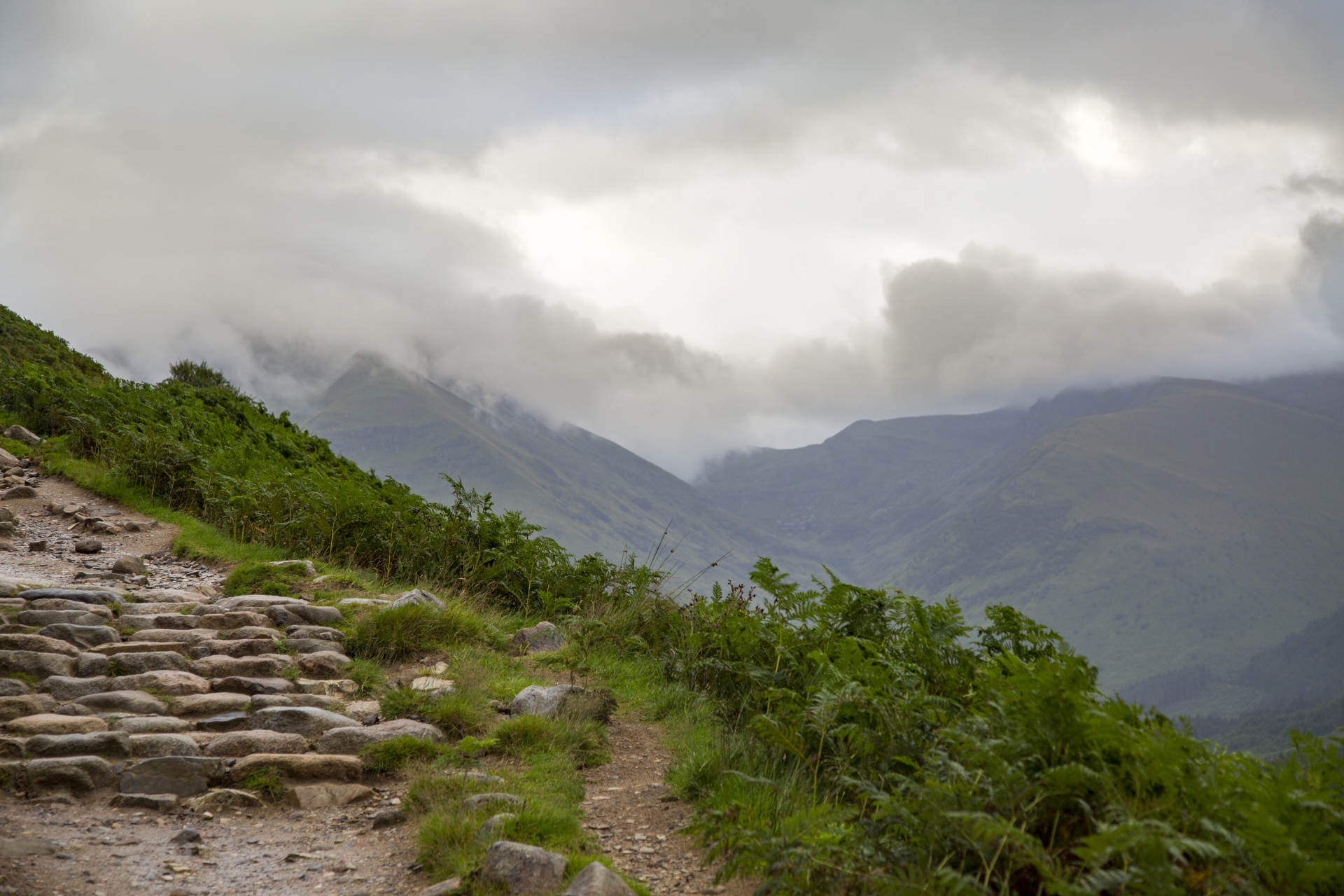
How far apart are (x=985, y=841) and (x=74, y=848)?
5249 mm

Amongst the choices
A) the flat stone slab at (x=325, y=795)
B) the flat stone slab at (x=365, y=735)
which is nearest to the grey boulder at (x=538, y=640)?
the flat stone slab at (x=365, y=735)

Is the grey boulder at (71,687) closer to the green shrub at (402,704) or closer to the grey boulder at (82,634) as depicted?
the grey boulder at (82,634)

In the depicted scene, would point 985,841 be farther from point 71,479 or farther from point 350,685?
point 71,479

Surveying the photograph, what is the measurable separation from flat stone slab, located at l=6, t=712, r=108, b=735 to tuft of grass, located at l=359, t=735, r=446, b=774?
80.5 inches

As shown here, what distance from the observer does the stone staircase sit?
6383mm

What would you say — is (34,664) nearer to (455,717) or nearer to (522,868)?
(455,717)

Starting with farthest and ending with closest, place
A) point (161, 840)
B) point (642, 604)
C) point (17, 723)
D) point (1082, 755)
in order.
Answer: point (642, 604), point (17, 723), point (161, 840), point (1082, 755)

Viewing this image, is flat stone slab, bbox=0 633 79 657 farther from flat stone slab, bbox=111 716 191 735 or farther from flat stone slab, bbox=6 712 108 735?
flat stone slab, bbox=111 716 191 735

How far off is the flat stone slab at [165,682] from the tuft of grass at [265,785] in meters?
1.78

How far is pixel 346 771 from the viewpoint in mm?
6891

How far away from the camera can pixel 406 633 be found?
9.90m

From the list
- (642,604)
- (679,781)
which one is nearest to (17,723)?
(679,781)

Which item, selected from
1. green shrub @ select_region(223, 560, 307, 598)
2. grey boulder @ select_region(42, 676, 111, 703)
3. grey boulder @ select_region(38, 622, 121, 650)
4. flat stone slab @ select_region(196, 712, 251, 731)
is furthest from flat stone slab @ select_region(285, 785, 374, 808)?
green shrub @ select_region(223, 560, 307, 598)

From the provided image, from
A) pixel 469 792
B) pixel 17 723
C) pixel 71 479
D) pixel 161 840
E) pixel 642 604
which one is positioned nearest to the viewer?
pixel 161 840
